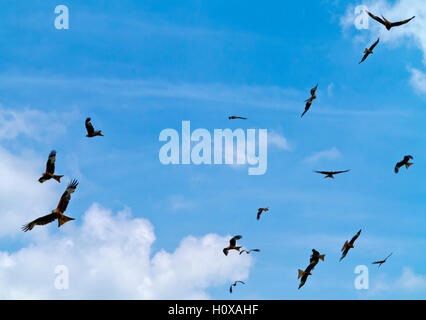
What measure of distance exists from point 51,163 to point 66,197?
308cm

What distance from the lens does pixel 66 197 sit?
32.2 meters

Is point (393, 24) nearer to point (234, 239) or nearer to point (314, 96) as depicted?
point (314, 96)

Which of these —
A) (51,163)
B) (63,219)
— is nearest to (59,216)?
(63,219)

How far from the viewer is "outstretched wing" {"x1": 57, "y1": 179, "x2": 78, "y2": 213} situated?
3198 cm

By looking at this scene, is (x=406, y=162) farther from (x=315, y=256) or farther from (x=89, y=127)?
(x=89, y=127)

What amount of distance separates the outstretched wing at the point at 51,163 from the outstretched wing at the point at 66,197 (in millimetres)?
2202

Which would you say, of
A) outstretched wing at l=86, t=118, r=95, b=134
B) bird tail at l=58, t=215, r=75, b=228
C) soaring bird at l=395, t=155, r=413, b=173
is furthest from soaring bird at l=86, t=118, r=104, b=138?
soaring bird at l=395, t=155, r=413, b=173

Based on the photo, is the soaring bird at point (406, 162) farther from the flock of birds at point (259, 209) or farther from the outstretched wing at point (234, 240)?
the outstretched wing at point (234, 240)

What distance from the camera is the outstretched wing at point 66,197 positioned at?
31984 mm

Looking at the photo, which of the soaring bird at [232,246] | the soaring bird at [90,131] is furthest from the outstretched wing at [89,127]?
the soaring bird at [232,246]

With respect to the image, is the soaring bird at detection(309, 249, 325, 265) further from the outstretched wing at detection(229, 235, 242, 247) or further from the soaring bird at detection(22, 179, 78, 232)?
the soaring bird at detection(22, 179, 78, 232)
